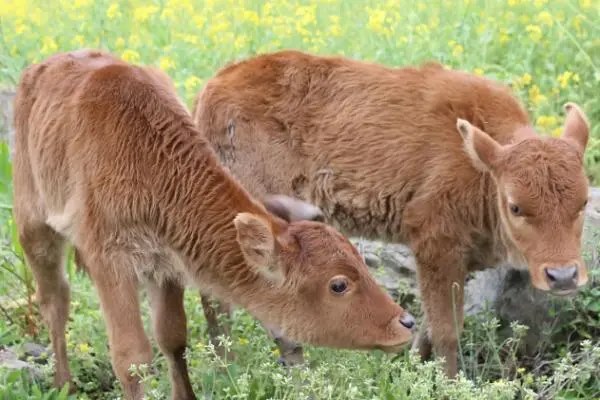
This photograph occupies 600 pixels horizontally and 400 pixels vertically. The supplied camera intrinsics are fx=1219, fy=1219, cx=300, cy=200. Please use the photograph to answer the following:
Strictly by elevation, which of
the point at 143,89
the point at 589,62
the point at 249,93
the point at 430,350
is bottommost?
the point at 430,350

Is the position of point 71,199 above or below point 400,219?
above

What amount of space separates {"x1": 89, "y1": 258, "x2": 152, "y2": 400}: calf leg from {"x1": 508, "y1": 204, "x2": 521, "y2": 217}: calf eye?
226 centimetres

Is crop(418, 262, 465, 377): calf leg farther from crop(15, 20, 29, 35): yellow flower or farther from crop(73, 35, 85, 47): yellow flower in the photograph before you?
crop(15, 20, 29, 35): yellow flower

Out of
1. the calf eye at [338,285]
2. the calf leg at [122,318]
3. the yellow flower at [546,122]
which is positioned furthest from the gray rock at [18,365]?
the yellow flower at [546,122]

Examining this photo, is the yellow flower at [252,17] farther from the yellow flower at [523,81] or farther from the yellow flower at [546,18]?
the yellow flower at [523,81]

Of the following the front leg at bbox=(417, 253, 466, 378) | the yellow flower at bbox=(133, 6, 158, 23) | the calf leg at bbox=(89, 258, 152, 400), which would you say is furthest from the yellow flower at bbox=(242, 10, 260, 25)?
the calf leg at bbox=(89, 258, 152, 400)

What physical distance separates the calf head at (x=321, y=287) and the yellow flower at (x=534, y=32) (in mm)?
6086

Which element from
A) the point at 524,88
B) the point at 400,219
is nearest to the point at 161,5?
the point at 524,88

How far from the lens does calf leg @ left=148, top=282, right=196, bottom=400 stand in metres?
7.35

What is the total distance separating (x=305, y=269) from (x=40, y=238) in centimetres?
213

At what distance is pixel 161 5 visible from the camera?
15.2 metres

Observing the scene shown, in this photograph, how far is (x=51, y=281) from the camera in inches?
309

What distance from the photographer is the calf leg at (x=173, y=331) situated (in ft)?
24.1

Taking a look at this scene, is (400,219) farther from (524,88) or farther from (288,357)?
(524,88)
